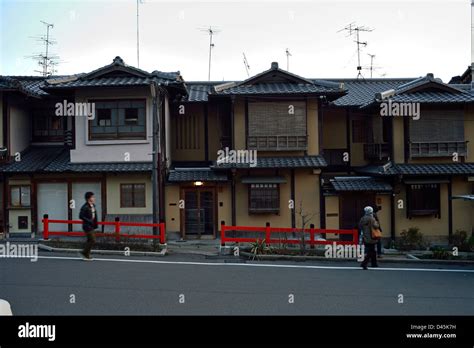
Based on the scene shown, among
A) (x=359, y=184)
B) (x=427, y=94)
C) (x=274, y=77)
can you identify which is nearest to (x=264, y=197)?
(x=359, y=184)

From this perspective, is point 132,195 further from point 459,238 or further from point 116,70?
point 459,238

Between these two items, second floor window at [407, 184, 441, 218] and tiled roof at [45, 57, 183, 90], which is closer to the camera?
tiled roof at [45, 57, 183, 90]

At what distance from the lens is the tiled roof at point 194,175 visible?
21.9 m

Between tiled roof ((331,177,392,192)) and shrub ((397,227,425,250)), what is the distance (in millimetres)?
2150

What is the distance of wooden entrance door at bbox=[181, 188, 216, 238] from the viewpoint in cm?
2247

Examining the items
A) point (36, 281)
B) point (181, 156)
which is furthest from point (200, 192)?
point (36, 281)

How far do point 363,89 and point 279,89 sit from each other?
7.86 m

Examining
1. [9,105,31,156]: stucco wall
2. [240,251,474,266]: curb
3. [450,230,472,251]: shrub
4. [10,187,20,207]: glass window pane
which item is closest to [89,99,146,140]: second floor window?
[9,105,31,156]: stucco wall

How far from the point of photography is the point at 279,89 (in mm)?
21938

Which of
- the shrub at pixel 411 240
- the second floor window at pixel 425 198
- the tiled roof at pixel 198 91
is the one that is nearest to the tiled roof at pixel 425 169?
the second floor window at pixel 425 198

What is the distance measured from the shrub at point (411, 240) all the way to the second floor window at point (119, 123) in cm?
1236

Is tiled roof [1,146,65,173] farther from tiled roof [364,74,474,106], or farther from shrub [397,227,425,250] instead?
shrub [397,227,425,250]

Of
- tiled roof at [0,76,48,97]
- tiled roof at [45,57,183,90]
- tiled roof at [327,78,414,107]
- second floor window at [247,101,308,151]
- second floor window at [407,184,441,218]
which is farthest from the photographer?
tiled roof at [327,78,414,107]

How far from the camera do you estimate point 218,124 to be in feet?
80.7
